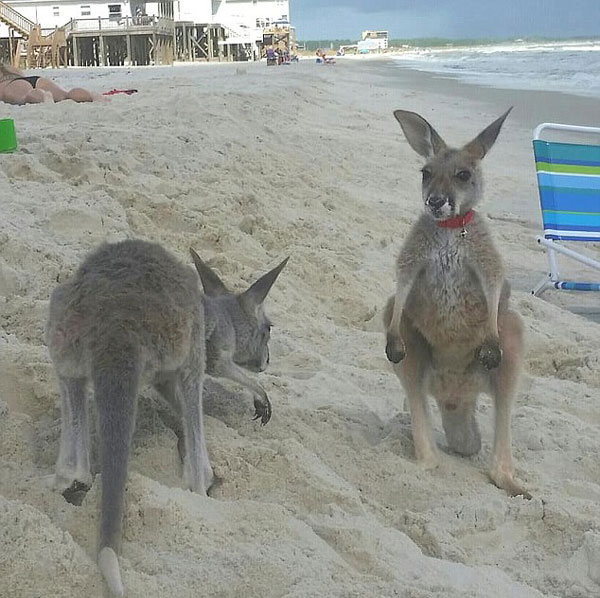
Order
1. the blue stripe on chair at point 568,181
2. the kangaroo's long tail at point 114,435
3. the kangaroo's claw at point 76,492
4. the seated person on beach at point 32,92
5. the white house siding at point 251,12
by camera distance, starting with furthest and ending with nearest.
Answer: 1. the white house siding at point 251,12
2. the seated person on beach at point 32,92
3. the blue stripe on chair at point 568,181
4. the kangaroo's claw at point 76,492
5. the kangaroo's long tail at point 114,435

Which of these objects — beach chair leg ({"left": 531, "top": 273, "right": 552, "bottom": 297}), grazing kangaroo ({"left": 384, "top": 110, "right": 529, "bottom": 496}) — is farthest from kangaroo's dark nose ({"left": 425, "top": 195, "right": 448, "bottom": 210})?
beach chair leg ({"left": 531, "top": 273, "right": 552, "bottom": 297})

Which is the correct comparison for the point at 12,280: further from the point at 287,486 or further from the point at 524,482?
the point at 524,482

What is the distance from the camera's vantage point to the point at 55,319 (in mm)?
2242

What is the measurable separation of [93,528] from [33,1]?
51242mm

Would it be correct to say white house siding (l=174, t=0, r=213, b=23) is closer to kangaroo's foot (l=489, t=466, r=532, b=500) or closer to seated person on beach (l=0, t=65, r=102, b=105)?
seated person on beach (l=0, t=65, r=102, b=105)

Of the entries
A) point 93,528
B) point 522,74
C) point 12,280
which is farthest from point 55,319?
point 522,74

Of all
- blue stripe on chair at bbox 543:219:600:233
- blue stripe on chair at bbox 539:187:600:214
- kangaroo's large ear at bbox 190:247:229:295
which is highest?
kangaroo's large ear at bbox 190:247:229:295

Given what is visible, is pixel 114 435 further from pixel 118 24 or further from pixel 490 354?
pixel 118 24

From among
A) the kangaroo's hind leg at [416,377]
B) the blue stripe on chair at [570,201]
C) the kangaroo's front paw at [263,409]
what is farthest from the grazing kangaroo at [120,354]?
the blue stripe on chair at [570,201]

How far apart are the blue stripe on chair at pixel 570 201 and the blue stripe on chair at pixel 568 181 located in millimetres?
50

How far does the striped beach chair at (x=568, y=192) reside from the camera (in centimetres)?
552

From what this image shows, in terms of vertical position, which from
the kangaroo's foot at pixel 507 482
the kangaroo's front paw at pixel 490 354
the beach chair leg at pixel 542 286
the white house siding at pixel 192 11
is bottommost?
the kangaroo's foot at pixel 507 482

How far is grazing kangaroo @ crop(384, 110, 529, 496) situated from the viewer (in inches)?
107

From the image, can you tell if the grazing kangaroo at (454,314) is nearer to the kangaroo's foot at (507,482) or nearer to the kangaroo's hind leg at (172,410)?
the kangaroo's foot at (507,482)
